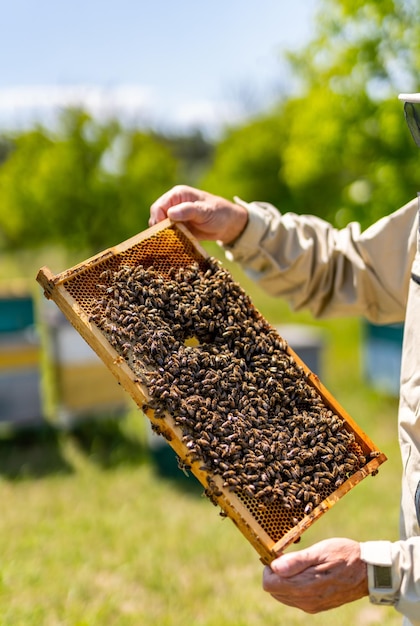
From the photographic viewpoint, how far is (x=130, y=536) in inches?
206

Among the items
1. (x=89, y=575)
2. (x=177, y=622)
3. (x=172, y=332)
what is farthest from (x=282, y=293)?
(x=89, y=575)

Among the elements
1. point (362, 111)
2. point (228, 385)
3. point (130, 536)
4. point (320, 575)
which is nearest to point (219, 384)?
point (228, 385)

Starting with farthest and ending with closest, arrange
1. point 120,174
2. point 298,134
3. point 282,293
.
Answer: point 120,174 → point 298,134 → point 282,293

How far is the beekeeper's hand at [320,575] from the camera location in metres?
2.09

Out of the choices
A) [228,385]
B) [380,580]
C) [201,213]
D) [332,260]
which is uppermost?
[201,213]

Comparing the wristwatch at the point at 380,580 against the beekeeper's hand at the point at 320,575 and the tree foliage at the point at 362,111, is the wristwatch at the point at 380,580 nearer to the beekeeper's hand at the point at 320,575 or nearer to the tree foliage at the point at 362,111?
the beekeeper's hand at the point at 320,575

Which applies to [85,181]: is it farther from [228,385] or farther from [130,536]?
[228,385]

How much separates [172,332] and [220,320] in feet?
0.72

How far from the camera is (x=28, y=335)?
24.1 feet

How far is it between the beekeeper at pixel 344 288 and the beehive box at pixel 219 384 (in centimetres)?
13

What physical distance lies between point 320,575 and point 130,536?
11.2ft

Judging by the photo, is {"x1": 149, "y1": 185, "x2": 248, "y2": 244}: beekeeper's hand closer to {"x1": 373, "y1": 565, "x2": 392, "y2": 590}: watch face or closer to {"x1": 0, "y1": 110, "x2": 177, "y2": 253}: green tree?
{"x1": 373, "y1": 565, "x2": 392, "y2": 590}: watch face

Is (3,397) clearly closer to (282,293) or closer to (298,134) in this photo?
(282,293)

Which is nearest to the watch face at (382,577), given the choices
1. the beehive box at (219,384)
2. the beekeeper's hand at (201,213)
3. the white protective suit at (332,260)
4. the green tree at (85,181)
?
the beehive box at (219,384)
